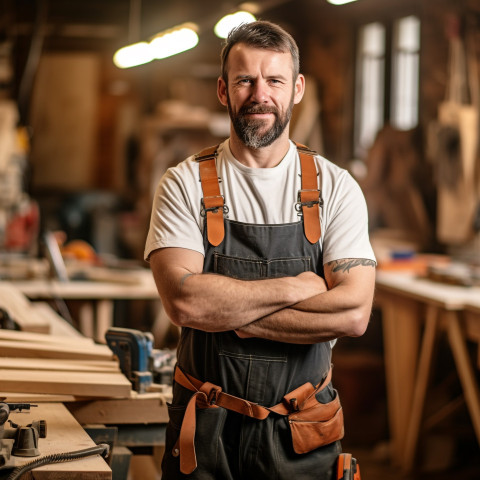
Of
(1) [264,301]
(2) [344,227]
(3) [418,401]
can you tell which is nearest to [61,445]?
(1) [264,301]

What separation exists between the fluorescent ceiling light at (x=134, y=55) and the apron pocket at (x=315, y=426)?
179 inches

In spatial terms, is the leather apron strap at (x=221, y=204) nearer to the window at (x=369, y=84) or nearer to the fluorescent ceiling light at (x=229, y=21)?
the fluorescent ceiling light at (x=229, y=21)

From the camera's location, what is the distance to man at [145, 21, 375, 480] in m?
2.29

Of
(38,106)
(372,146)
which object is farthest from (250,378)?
(38,106)

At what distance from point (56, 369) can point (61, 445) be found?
2.13ft

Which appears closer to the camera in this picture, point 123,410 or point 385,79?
point 123,410

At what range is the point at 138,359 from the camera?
116 inches

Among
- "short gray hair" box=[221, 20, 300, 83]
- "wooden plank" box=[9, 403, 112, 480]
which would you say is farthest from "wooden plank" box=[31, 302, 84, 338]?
"short gray hair" box=[221, 20, 300, 83]

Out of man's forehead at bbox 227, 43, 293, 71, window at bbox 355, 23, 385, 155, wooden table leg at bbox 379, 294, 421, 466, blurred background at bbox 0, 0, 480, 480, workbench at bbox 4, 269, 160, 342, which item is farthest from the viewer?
window at bbox 355, 23, 385, 155

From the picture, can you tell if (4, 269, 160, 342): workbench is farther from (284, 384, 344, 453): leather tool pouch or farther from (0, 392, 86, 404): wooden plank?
(284, 384, 344, 453): leather tool pouch

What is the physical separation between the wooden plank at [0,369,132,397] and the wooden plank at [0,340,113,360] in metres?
0.22

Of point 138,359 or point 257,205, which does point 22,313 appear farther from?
point 257,205

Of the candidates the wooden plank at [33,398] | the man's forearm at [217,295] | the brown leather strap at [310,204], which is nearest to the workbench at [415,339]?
the brown leather strap at [310,204]

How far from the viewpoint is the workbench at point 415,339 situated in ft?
15.4
